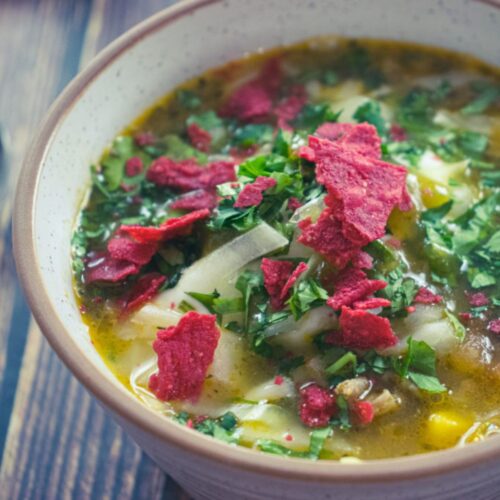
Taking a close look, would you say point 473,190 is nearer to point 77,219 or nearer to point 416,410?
point 416,410

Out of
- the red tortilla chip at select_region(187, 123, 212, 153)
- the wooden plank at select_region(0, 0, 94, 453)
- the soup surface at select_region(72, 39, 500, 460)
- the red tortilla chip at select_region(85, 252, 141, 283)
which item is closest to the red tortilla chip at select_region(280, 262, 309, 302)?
the soup surface at select_region(72, 39, 500, 460)

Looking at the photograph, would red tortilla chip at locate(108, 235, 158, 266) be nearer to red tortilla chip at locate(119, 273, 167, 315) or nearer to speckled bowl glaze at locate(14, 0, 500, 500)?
red tortilla chip at locate(119, 273, 167, 315)

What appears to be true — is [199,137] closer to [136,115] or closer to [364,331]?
[136,115]

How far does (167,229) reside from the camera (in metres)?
2.49

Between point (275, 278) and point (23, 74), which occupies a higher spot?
point (275, 278)

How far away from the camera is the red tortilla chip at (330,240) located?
232 cm

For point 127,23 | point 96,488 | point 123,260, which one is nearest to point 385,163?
point 123,260

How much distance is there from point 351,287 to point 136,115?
112cm

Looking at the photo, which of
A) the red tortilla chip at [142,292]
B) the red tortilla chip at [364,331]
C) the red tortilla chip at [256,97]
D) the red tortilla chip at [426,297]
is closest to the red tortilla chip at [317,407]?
the red tortilla chip at [364,331]

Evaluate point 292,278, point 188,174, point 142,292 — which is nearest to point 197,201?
point 188,174

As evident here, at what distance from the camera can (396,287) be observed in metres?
2.39

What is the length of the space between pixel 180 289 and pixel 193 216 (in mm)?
212

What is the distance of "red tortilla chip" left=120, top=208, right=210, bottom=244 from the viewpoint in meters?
2.49

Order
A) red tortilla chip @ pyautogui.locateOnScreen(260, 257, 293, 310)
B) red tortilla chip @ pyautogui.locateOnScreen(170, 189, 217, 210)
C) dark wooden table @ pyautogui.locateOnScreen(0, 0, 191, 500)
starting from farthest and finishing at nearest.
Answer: dark wooden table @ pyautogui.locateOnScreen(0, 0, 191, 500) → red tortilla chip @ pyautogui.locateOnScreen(170, 189, 217, 210) → red tortilla chip @ pyautogui.locateOnScreen(260, 257, 293, 310)
